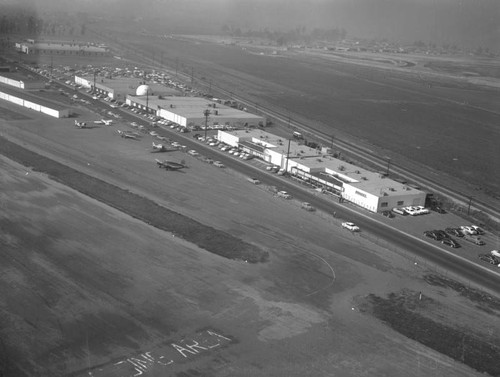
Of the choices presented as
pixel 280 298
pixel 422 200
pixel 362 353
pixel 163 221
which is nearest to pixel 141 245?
pixel 163 221

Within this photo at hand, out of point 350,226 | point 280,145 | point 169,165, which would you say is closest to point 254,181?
point 169,165

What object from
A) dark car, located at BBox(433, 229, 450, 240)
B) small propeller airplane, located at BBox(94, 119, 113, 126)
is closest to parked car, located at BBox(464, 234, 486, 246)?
dark car, located at BBox(433, 229, 450, 240)

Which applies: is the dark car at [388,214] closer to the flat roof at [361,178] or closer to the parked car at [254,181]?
the flat roof at [361,178]

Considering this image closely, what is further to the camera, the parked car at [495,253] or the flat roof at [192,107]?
the flat roof at [192,107]

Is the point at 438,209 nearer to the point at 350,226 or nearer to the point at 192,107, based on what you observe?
the point at 350,226

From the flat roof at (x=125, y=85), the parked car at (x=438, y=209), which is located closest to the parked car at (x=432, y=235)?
the parked car at (x=438, y=209)

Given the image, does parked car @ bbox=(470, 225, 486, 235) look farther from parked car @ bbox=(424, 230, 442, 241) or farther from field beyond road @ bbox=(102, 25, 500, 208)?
field beyond road @ bbox=(102, 25, 500, 208)
